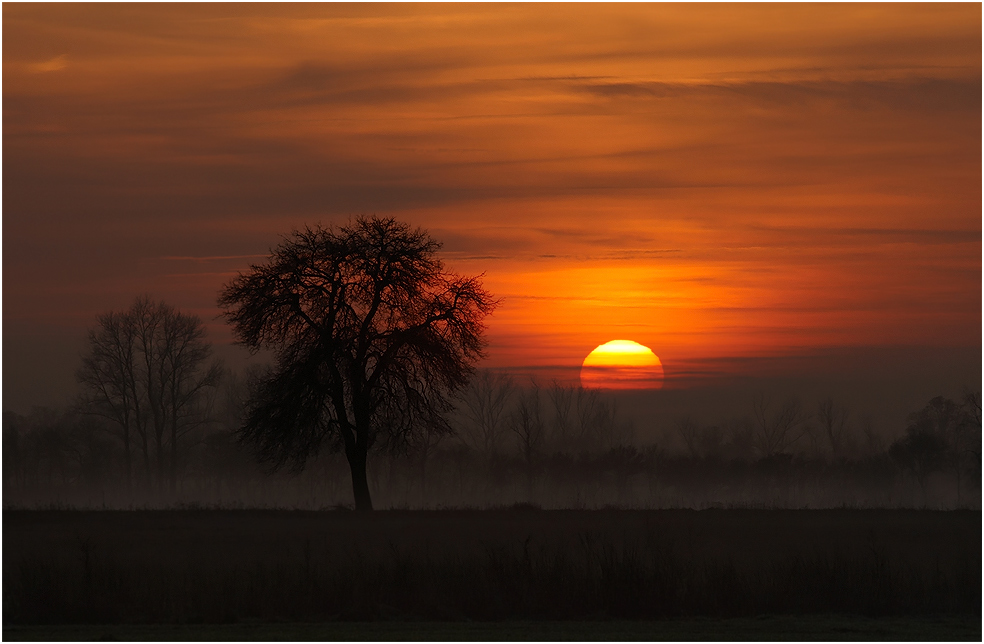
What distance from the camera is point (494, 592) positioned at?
733 inches

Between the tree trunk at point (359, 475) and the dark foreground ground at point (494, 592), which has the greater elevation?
the tree trunk at point (359, 475)

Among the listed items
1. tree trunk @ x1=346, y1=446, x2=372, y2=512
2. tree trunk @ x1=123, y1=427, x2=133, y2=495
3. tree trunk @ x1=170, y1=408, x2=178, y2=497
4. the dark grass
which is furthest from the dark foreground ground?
tree trunk @ x1=123, y1=427, x2=133, y2=495

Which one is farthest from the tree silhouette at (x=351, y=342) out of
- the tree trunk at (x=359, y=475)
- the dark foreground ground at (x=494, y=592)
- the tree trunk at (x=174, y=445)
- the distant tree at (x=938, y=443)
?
the distant tree at (x=938, y=443)

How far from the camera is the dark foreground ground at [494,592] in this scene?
16.2 meters

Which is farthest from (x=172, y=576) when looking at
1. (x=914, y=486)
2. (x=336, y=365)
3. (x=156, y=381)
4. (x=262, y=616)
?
(x=914, y=486)

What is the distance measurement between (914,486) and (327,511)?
62.5 meters

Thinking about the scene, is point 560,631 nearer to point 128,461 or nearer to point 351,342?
point 351,342

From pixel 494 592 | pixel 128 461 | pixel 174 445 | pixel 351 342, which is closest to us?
pixel 494 592

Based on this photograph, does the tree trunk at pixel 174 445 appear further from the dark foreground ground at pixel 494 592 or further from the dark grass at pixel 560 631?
the dark grass at pixel 560 631

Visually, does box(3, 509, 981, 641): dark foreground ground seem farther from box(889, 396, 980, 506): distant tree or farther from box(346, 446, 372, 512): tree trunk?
box(889, 396, 980, 506): distant tree

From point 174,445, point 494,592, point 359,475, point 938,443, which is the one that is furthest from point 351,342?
point 938,443

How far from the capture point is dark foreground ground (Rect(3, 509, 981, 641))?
637 inches

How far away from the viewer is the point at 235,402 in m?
92.6

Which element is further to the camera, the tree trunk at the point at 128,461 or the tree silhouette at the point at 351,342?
the tree trunk at the point at 128,461
